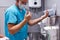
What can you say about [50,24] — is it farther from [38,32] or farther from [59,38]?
[38,32]

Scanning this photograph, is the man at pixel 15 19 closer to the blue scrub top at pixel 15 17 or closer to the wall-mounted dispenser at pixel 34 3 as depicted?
the blue scrub top at pixel 15 17

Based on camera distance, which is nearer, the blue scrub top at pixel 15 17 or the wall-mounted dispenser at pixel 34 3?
the blue scrub top at pixel 15 17

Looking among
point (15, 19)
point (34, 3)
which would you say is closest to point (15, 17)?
point (15, 19)

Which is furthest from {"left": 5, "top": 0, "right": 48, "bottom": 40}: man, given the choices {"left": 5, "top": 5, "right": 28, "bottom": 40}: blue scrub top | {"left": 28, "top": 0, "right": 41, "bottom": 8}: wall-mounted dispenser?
{"left": 28, "top": 0, "right": 41, "bottom": 8}: wall-mounted dispenser

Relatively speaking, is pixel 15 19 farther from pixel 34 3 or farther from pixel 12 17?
pixel 34 3

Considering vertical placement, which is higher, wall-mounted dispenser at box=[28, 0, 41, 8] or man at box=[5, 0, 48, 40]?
wall-mounted dispenser at box=[28, 0, 41, 8]

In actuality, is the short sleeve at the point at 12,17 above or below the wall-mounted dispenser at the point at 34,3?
below

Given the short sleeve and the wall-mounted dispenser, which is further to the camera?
the wall-mounted dispenser

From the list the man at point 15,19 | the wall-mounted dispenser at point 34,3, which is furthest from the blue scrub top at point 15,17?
the wall-mounted dispenser at point 34,3

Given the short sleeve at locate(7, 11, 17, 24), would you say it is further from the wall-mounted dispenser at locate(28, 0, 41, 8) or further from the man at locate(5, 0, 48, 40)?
the wall-mounted dispenser at locate(28, 0, 41, 8)

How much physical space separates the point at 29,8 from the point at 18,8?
128 centimetres

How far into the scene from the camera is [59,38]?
6.88 ft

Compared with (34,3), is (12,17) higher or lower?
lower

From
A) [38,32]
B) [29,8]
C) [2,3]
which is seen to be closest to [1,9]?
[2,3]
